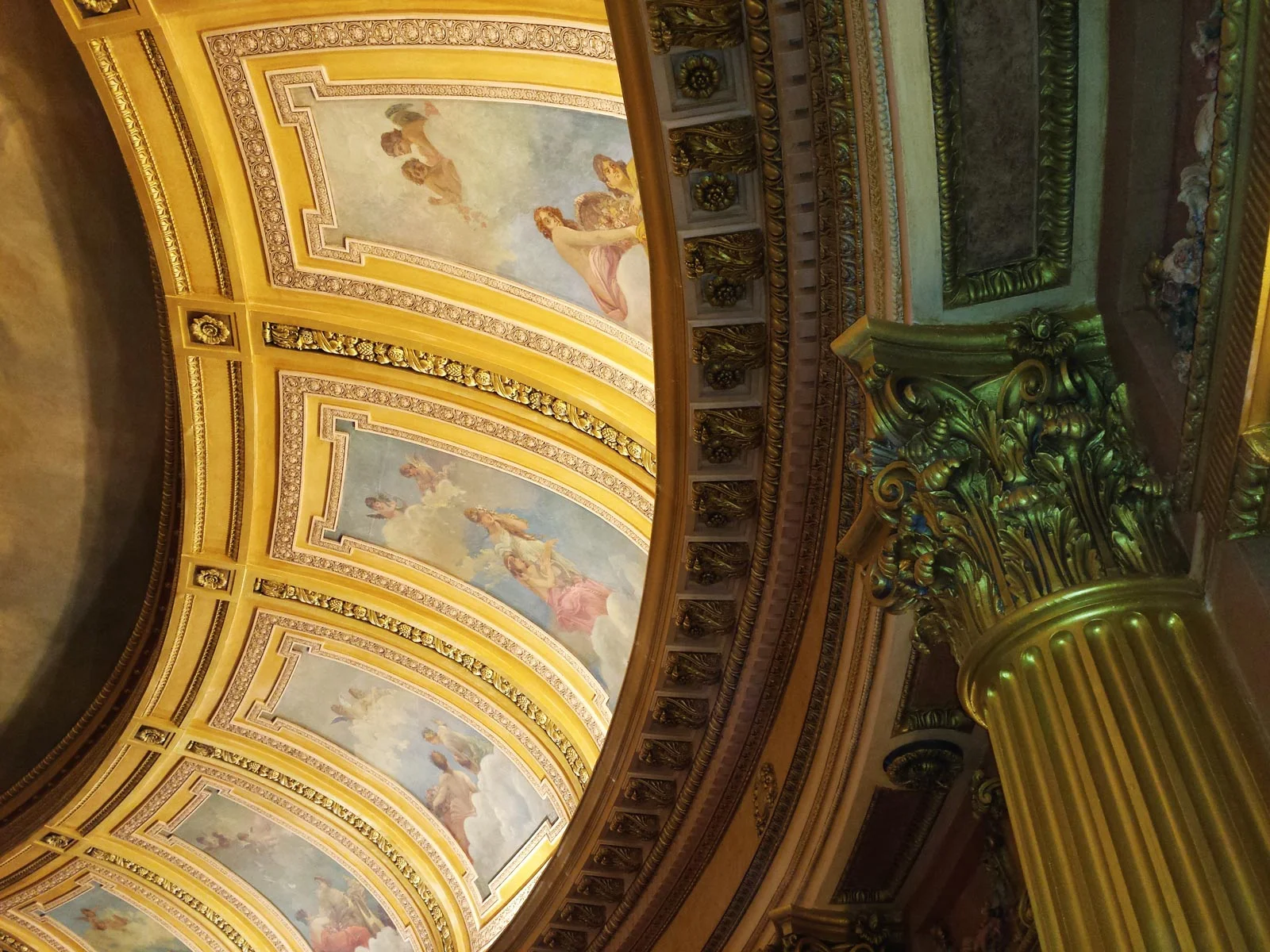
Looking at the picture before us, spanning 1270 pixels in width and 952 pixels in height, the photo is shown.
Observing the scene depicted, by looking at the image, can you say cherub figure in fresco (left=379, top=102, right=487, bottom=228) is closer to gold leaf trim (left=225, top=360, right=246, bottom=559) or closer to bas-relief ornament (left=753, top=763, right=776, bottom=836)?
gold leaf trim (left=225, top=360, right=246, bottom=559)

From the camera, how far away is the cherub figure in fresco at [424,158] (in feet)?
25.5

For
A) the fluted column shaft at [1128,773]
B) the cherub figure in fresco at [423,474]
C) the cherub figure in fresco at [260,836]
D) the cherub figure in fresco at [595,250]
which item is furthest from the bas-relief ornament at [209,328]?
the cherub figure in fresco at [260,836]

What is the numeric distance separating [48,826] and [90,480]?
18.8 feet

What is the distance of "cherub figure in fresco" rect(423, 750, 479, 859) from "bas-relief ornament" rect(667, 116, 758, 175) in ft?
32.7

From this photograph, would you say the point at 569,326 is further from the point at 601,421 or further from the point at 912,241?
the point at 912,241

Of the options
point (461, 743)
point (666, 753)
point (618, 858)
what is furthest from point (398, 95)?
point (461, 743)

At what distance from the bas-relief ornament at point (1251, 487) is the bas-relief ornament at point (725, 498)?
11.4ft

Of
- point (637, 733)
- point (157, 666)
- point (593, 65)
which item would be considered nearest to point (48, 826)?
point (157, 666)

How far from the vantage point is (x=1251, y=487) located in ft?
8.59

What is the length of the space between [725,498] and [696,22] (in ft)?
8.62


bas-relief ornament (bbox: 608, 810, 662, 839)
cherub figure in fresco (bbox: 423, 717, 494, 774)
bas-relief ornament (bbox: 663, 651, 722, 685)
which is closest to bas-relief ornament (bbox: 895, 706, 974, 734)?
bas-relief ornament (bbox: 663, 651, 722, 685)

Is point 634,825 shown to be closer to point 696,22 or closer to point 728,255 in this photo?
point 728,255

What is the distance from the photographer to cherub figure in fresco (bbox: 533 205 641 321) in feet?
26.0

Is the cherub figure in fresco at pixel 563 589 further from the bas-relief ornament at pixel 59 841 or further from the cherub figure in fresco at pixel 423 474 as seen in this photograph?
the bas-relief ornament at pixel 59 841
